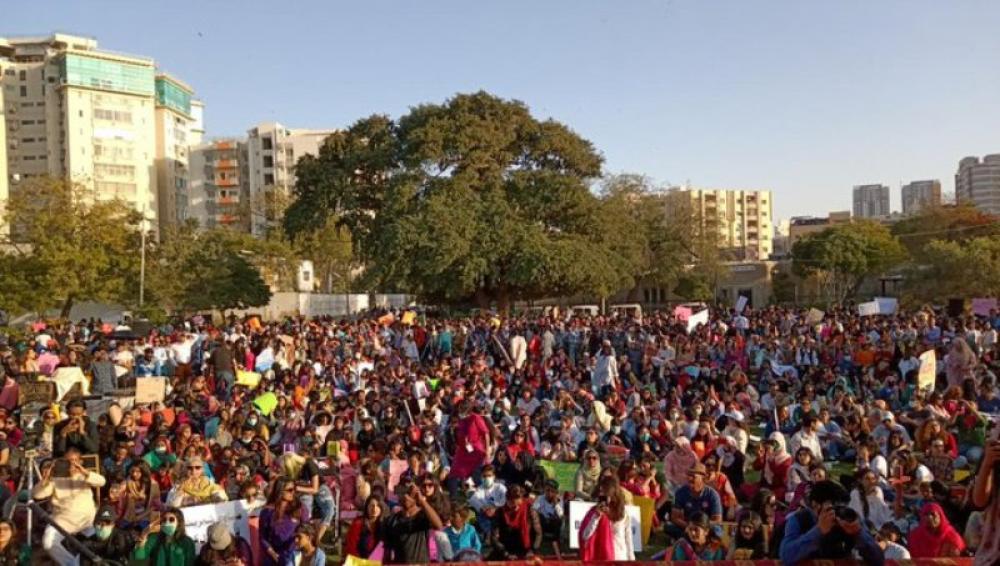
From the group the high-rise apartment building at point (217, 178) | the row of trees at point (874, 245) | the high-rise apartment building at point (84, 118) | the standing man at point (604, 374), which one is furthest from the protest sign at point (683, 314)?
the high-rise apartment building at point (217, 178)

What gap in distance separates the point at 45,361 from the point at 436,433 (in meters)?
10.3

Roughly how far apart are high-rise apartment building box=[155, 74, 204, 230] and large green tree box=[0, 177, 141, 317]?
50.5m

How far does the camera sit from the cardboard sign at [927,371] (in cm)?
1633

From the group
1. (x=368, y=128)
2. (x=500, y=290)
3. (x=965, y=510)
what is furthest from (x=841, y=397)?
(x=368, y=128)

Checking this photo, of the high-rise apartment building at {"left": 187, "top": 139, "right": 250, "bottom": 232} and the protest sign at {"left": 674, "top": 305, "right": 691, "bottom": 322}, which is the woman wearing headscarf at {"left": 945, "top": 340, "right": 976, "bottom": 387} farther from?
the high-rise apartment building at {"left": 187, "top": 139, "right": 250, "bottom": 232}

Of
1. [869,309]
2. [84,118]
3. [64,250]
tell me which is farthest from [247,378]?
[84,118]

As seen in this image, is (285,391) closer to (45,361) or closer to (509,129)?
(45,361)

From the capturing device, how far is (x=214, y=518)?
8.65 meters

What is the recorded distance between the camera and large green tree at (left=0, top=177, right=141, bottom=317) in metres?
35.3

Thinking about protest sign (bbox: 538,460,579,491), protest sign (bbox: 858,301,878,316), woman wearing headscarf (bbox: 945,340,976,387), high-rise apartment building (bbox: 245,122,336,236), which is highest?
high-rise apartment building (bbox: 245,122,336,236)

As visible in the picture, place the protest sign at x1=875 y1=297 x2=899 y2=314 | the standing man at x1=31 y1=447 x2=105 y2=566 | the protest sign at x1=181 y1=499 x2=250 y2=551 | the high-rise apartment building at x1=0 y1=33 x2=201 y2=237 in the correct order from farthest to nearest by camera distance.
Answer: the high-rise apartment building at x1=0 y1=33 x2=201 y2=237 < the protest sign at x1=875 y1=297 x2=899 y2=314 < the standing man at x1=31 y1=447 x2=105 y2=566 < the protest sign at x1=181 y1=499 x2=250 y2=551

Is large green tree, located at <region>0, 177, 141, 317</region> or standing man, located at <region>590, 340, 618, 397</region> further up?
large green tree, located at <region>0, 177, 141, 317</region>

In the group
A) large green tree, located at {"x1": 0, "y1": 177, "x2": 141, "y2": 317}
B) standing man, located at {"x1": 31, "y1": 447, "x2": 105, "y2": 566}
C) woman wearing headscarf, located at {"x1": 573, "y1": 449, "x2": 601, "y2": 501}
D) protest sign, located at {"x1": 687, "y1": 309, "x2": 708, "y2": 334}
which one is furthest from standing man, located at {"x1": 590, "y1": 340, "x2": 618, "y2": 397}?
large green tree, located at {"x1": 0, "y1": 177, "x2": 141, "y2": 317}

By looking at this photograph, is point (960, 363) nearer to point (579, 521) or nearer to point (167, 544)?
point (579, 521)
